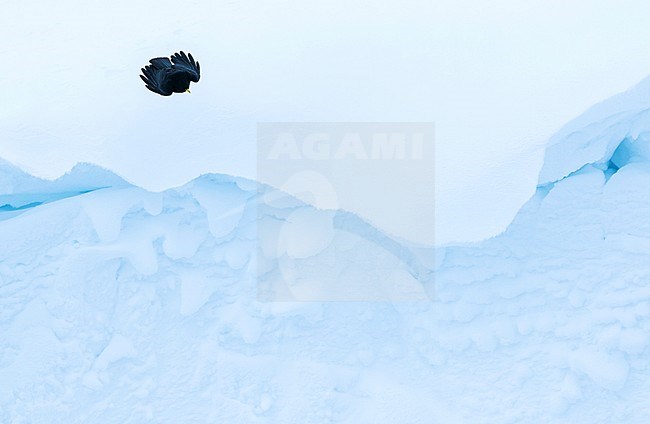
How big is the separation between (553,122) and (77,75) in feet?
4.64

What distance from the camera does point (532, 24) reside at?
1834 mm

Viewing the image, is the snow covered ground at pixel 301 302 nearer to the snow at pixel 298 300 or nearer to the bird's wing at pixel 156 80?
the snow at pixel 298 300

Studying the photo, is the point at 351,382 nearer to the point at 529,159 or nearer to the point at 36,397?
the point at 529,159

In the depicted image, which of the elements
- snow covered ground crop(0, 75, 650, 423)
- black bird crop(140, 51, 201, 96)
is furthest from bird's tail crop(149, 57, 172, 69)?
snow covered ground crop(0, 75, 650, 423)

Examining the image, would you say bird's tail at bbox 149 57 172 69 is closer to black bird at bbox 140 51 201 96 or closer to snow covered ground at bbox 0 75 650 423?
black bird at bbox 140 51 201 96

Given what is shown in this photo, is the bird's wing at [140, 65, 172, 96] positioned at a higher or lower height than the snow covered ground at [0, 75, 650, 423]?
higher

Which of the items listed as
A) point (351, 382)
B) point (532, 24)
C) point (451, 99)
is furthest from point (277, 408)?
point (532, 24)

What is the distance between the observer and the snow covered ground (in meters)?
1.74

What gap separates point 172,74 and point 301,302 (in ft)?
2.52

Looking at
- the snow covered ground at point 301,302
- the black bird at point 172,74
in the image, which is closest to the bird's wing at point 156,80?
the black bird at point 172,74

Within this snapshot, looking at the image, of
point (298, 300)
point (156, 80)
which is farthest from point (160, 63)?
point (298, 300)

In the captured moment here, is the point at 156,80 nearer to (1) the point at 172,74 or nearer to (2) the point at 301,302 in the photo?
(1) the point at 172,74

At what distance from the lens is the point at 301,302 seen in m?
1.80

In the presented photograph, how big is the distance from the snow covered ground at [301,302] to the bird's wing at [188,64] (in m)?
0.32
